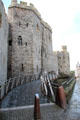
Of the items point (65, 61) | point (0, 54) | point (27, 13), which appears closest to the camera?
point (0, 54)

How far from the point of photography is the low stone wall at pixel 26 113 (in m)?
5.18

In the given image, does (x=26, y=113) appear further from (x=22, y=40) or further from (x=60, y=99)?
(x=22, y=40)

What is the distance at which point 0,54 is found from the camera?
12.5 metres

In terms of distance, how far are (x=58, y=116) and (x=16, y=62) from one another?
12.8 meters

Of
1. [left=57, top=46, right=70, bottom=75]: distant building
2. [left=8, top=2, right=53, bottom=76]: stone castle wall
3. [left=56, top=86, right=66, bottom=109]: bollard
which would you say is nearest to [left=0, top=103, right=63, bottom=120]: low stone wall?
[left=56, top=86, right=66, bottom=109]: bollard

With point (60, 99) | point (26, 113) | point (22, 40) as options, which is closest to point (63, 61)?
point (22, 40)

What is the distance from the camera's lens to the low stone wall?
5180 millimetres

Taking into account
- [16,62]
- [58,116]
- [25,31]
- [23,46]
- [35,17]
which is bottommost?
[58,116]

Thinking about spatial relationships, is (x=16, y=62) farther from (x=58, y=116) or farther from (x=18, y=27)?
(x=58, y=116)

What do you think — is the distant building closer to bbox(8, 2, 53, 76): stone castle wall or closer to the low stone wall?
bbox(8, 2, 53, 76): stone castle wall

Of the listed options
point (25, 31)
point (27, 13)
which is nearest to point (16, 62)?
point (25, 31)

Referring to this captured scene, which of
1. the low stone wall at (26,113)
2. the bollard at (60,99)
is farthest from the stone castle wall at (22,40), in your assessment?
the low stone wall at (26,113)

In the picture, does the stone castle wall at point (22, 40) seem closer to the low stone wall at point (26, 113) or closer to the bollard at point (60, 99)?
the bollard at point (60, 99)

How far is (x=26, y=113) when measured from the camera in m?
5.58
